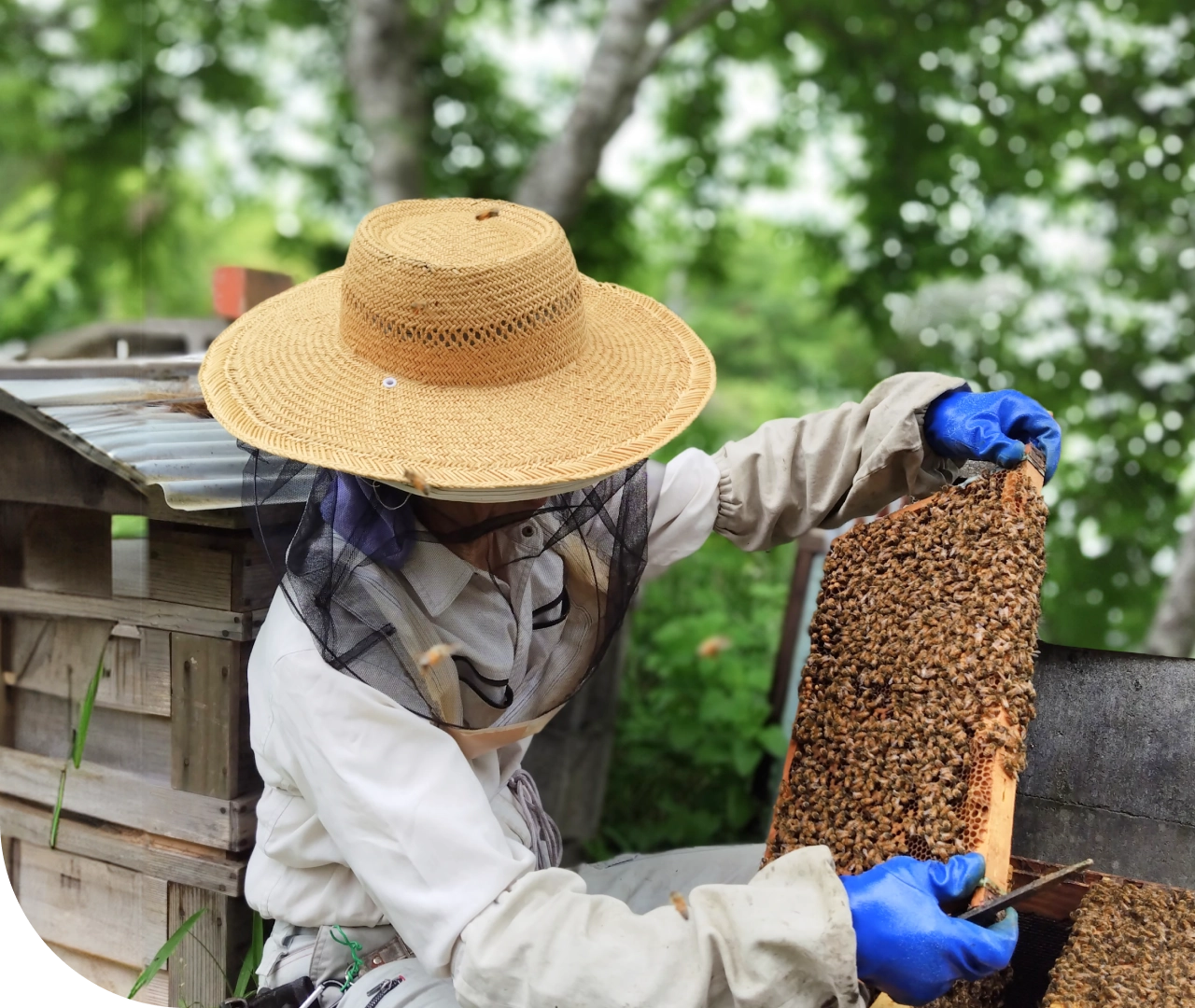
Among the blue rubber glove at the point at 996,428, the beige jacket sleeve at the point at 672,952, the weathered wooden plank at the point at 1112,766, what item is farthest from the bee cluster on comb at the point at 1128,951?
the blue rubber glove at the point at 996,428

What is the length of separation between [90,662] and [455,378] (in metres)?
1.29

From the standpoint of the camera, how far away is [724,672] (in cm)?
412

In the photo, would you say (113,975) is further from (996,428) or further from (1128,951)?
(996,428)

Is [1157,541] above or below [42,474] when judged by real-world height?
below

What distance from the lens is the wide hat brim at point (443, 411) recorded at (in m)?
1.60

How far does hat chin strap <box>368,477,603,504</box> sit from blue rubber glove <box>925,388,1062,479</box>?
911 mm

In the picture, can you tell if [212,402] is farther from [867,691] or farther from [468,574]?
[867,691]

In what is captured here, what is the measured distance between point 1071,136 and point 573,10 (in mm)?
3764

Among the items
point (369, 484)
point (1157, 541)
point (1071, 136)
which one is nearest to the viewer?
point (369, 484)

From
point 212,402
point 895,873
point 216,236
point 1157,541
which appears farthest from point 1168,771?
point 216,236

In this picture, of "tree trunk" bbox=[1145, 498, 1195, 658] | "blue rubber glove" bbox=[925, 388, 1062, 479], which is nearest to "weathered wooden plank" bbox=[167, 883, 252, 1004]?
"blue rubber glove" bbox=[925, 388, 1062, 479]

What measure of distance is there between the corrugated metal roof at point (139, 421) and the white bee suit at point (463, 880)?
392 mm

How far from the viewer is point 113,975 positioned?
2418 millimetres

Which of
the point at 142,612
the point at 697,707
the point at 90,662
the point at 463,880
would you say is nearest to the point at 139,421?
the point at 142,612
